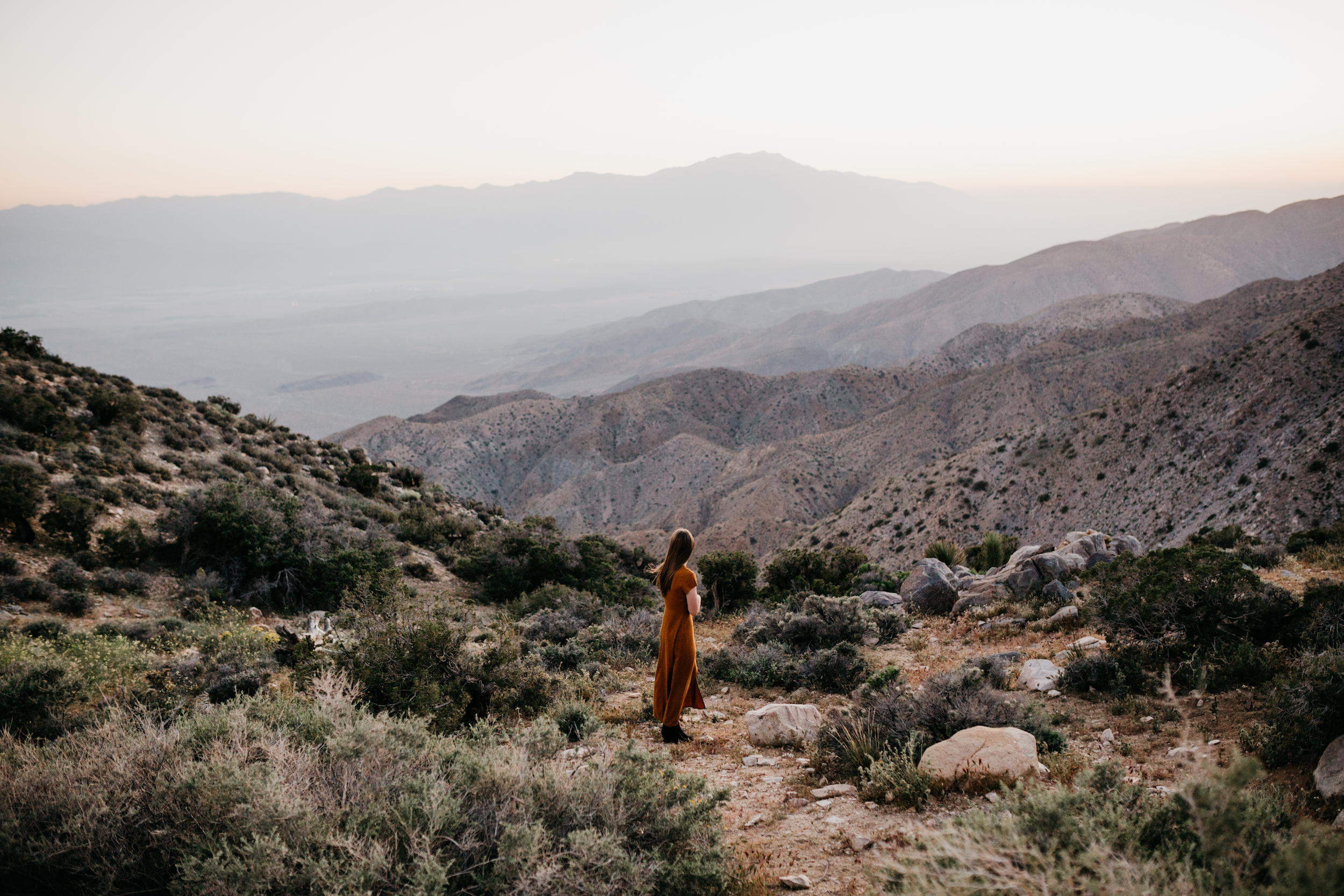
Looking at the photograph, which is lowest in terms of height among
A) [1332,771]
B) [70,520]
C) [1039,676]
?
[1039,676]

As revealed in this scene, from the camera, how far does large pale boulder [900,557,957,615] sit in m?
10.6

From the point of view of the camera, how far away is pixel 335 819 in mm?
3018

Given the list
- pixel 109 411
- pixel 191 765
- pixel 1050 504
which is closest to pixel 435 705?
pixel 191 765

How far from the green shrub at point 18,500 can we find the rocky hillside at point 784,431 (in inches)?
1160

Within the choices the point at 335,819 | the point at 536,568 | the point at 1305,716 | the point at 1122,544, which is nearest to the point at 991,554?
the point at 1122,544

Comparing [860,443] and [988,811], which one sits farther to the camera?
[860,443]

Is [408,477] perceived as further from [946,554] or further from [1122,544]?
[1122,544]

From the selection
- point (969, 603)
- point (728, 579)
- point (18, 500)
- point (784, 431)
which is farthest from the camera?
point (784, 431)

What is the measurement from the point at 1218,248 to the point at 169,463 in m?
214

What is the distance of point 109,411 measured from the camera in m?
15.1

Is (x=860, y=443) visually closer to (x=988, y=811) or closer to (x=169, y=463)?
(x=169, y=463)

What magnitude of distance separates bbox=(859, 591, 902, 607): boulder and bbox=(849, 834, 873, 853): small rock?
7138 millimetres

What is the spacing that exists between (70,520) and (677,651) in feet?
34.9

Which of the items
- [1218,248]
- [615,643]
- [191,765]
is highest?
[1218,248]
